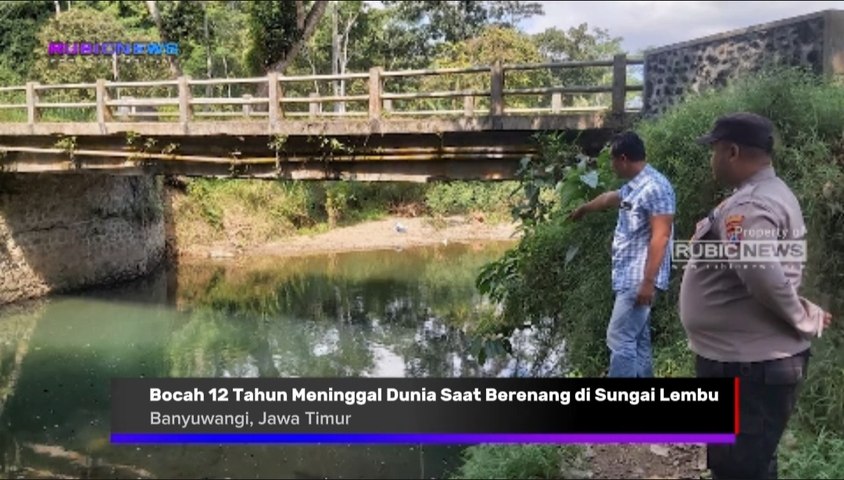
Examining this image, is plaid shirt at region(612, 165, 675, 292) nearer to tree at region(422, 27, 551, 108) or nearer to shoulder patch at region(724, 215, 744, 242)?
shoulder patch at region(724, 215, 744, 242)

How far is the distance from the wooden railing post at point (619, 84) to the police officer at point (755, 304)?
192 inches

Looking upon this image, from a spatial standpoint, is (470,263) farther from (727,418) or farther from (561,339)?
(727,418)

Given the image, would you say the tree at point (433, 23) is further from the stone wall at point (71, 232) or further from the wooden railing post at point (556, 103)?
the wooden railing post at point (556, 103)

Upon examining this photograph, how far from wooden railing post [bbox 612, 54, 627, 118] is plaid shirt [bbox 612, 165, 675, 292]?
11.5ft

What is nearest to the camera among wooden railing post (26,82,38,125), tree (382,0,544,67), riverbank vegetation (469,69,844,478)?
riverbank vegetation (469,69,844,478)

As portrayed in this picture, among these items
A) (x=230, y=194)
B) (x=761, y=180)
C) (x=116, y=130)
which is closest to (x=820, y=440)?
(x=761, y=180)

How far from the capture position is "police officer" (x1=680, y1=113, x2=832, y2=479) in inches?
98.9

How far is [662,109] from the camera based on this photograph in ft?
23.5

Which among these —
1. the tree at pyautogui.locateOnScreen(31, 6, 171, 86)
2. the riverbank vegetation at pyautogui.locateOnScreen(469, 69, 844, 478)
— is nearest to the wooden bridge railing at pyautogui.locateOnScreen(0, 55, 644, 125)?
the riverbank vegetation at pyautogui.locateOnScreen(469, 69, 844, 478)

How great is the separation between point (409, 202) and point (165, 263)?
8.12 metres

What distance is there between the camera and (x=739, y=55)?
6.42m

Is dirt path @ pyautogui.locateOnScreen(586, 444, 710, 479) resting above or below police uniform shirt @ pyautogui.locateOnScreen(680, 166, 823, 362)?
below
